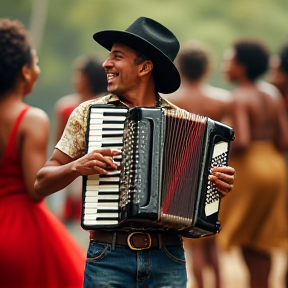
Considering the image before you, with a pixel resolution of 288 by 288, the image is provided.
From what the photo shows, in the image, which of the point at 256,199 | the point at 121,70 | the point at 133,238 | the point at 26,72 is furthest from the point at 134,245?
the point at 256,199

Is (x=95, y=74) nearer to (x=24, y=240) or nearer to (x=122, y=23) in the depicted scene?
(x=24, y=240)

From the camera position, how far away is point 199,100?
9.66 m

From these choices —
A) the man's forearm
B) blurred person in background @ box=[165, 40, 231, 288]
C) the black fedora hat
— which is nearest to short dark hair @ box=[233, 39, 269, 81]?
blurred person in background @ box=[165, 40, 231, 288]

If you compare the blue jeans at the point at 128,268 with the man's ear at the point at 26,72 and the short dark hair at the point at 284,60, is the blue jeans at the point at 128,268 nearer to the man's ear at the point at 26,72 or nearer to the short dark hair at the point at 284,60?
the man's ear at the point at 26,72

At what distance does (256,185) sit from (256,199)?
13 cm

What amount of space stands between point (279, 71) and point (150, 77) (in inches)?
186

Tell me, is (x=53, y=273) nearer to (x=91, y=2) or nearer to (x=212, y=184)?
(x=212, y=184)

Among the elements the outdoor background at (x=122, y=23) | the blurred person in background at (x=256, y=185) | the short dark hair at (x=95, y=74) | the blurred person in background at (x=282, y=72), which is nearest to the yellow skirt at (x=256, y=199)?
the blurred person in background at (x=256, y=185)

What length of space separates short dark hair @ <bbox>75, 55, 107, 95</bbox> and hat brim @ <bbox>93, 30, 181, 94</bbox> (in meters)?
5.11

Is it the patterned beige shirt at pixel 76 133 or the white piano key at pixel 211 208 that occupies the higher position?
the patterned beige shirt at pixel 76 133

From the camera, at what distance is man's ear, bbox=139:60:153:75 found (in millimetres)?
5676

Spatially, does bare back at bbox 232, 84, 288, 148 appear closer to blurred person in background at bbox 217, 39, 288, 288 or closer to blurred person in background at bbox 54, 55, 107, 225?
blurred person in background at bbox 217, 39, 288, 288

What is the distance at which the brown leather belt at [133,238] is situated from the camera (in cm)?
540

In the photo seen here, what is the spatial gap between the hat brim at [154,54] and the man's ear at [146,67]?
2 cm
